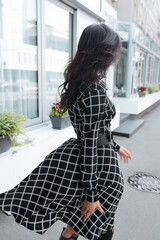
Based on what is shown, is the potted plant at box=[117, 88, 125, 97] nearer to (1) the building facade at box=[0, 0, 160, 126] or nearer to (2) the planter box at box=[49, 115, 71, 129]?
(1) the building facade at box=[0, 0, 160, 126]

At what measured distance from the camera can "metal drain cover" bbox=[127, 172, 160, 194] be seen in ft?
9.74

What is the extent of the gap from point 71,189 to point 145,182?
7.18 feet

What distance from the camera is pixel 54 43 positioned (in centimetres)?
389

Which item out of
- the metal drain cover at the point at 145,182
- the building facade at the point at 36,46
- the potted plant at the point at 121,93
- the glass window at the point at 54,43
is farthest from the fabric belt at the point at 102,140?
the potted plant at the point at 121,93

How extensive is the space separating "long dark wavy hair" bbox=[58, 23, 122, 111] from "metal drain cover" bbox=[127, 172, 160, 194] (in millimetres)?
2208

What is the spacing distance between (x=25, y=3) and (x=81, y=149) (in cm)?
279

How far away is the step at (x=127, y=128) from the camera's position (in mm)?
5818

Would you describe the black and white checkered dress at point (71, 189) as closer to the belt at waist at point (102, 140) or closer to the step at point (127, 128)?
the belt at waist at point (102, 140)

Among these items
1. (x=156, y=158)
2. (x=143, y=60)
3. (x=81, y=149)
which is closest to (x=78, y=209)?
(x=81, y=149)

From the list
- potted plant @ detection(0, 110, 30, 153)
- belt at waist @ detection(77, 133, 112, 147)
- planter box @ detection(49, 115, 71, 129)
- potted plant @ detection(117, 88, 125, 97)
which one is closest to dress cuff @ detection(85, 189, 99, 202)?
belt at waist @ detection(77, 133, 112, 147)

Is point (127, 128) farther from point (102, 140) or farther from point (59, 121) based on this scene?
point (102, 140)

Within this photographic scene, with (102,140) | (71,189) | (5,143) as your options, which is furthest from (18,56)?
(71,189)

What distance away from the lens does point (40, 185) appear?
1311mm

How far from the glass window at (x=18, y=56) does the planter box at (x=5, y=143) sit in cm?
84
